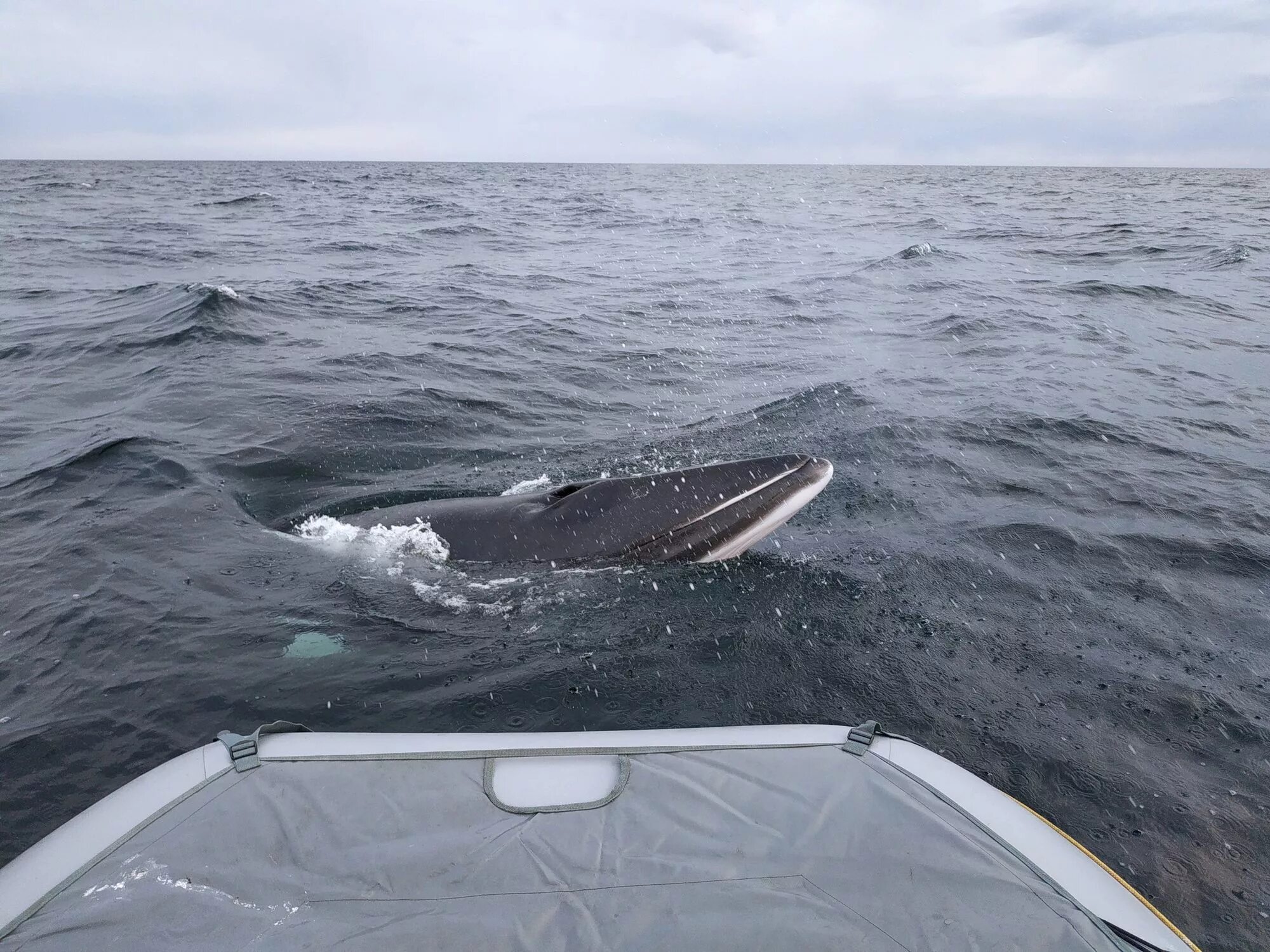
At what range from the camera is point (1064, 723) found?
17.1 feet

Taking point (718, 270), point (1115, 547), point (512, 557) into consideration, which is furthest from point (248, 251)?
point (1115, 547)

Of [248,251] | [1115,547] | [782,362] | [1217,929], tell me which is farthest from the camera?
[248,251]

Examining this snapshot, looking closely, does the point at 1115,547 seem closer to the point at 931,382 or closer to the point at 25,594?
the point at 931,382

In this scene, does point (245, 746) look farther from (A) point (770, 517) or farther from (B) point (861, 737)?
(A) point (770, 517)

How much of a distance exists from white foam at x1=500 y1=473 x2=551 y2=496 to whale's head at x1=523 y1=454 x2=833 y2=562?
2.43 meters

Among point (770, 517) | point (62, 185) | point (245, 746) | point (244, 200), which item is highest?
point (245, 746)

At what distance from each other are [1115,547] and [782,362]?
317 inches

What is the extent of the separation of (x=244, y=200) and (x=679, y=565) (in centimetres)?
5347

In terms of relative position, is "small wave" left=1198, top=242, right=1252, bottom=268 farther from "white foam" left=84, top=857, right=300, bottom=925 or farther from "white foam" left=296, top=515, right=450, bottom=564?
"white foam" left=84, top=857, right=300, bottom=925

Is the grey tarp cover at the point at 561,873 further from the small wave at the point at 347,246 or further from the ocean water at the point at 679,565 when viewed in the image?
the small wave at the point at 347,246

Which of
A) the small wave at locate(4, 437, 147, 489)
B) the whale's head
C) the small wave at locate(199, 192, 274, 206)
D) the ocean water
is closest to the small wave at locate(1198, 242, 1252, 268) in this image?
the ocean water

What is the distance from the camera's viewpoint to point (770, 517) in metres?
6.67

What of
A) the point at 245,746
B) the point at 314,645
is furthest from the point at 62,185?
the point at 245,746

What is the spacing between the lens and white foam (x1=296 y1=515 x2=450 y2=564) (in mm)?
7320
